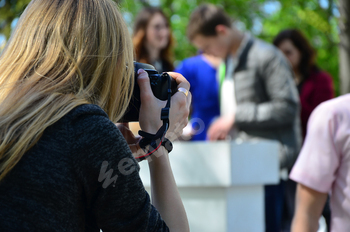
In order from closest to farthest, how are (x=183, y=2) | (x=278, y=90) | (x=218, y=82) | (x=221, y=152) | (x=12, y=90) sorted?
(x=12, y=90) → (x=221, y=152) → (x=278, y=90) → (x=218, y=82) → (x=183, y=2)

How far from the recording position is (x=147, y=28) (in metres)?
3.69

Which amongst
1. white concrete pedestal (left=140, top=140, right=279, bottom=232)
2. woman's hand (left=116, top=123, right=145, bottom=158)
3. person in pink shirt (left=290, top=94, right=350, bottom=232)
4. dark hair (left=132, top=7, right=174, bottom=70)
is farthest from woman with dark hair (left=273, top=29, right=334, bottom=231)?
woman's hand (left=116, top=123, right=145, bottom=158)

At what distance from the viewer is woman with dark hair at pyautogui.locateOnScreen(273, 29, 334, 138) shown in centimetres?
384

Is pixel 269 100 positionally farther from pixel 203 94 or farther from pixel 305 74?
pixel 305 74

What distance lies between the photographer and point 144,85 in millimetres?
1286

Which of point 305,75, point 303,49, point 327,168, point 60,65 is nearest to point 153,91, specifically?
point 60,65

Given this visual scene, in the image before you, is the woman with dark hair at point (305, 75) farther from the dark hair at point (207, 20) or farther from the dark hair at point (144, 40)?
the dark hair at point (144, 40)

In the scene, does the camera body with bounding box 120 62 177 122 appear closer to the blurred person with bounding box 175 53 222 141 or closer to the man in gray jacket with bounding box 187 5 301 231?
the man in gray jacket with bounding box 187 5 301 231

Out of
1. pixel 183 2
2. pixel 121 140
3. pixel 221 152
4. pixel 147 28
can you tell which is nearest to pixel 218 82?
pixel 147 28

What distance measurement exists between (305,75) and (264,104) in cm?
113

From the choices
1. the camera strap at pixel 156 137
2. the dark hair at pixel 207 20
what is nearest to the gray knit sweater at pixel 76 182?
the camera strap at pixel 156 137

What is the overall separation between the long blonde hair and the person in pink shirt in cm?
85

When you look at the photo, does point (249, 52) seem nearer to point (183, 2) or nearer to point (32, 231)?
point (32, 231)

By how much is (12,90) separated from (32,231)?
354 mm
